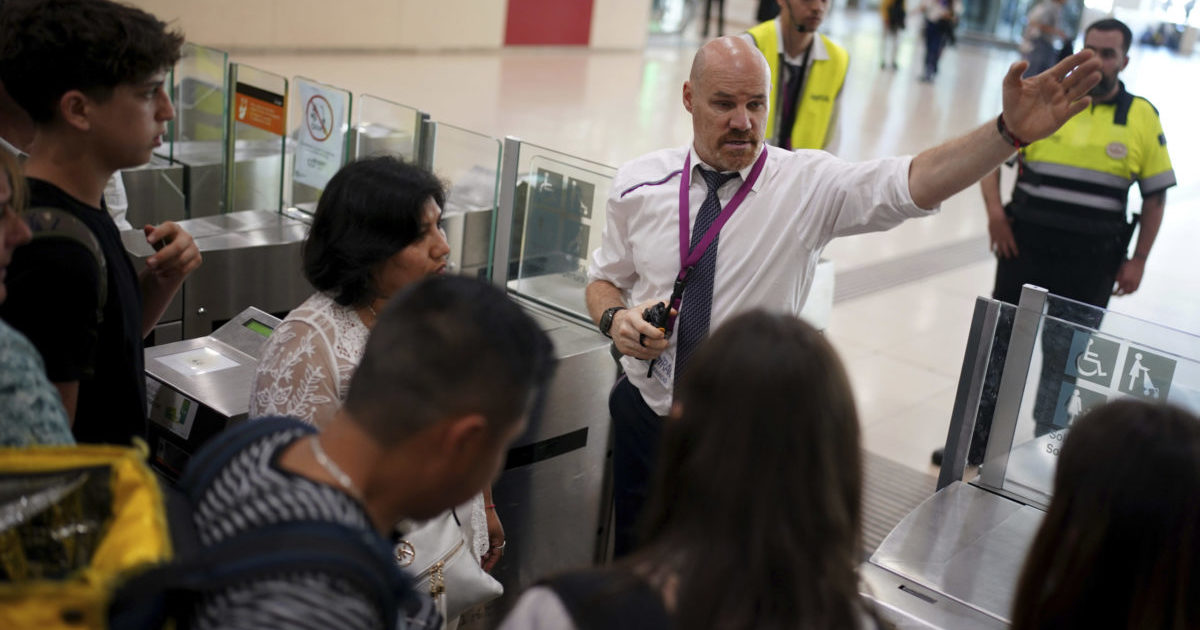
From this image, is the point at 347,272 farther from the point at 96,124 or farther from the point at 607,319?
the point at 607,319

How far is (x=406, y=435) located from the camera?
122 cm

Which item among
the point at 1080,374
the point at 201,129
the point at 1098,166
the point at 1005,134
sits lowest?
the point at 201,129

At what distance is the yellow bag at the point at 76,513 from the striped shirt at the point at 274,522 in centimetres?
6

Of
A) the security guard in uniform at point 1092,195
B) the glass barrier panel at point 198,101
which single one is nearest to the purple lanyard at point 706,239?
the security guard in uniform at point 1092,195

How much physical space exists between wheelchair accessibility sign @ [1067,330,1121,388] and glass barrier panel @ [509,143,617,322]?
141cm

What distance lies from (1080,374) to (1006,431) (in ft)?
0.72

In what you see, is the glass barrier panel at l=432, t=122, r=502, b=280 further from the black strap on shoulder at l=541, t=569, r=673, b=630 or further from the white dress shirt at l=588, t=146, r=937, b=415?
the black strap on shoulder at l=541, t=569, r=673, b=630

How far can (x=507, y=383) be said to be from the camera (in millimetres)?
1238

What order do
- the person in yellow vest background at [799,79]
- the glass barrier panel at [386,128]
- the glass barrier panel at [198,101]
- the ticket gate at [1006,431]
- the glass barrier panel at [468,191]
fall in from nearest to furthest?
the ticket gate at [1006,431]
the glass barrier panel at [468,191]
the glass barrier panel at [386,128]
the person in yellow vest background at [799,79]
the glass barrier panel at [198,101]

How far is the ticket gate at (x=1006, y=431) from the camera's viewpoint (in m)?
2.19

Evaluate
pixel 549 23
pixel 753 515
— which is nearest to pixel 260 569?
pixel 753 515

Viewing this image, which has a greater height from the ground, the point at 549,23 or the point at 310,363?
the point at 310,363

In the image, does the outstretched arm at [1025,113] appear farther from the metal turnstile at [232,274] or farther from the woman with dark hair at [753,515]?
the metal turnstile at [232,274]

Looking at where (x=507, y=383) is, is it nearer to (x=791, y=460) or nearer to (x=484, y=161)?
(x=791, y=460)
